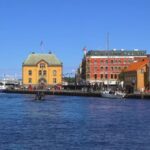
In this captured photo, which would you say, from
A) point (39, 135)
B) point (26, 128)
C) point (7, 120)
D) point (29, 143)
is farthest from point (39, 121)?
point (29, 143)

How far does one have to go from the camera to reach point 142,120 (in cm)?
8088

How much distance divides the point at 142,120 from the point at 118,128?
520 inches

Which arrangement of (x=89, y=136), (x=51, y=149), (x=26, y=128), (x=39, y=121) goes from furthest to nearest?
(x=39, y=121) → (x=26, y=128) → (x=89, y=136) → (x=51, y=149)

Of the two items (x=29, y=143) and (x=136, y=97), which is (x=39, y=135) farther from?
(x=136, y=97)

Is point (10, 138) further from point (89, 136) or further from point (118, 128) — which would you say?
point (118, 128)

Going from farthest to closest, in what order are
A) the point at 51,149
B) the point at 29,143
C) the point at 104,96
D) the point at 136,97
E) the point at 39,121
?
the point at 104,96 < the point at 136,97 < the point at 39,121 < the point at 29,143 < the point at 51,149

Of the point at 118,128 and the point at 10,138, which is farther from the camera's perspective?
the point at 118,128

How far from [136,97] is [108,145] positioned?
12445 cm

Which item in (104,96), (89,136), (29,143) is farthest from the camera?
(104,96)

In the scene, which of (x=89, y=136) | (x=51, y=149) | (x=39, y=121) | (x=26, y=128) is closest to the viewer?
(x=51, y=149)

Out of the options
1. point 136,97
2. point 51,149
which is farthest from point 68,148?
Result: point 136,97

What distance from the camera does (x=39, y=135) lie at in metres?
60.7

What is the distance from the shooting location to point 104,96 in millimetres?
190375

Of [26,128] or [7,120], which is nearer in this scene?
[26,128]
